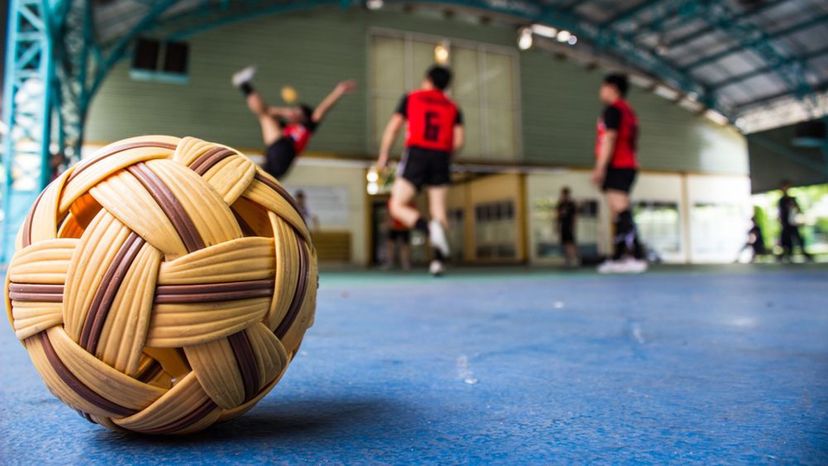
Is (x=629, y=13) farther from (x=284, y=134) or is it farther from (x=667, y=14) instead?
(x=284, y=134)

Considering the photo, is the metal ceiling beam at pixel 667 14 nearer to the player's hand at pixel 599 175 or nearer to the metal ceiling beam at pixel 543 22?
the metal ceiling beam at pixel 543 22

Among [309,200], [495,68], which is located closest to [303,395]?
[309,200]

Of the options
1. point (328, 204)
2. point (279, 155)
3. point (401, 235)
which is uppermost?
point (328, 204)

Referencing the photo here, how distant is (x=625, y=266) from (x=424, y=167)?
3.18 meters

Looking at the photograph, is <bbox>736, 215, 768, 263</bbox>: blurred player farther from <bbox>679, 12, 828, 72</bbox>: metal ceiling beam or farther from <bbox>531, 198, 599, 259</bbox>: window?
<bbox>679, 12, 828, 72</bbox>: metal ceiling beam

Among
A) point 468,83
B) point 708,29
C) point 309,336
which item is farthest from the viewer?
point 708,29

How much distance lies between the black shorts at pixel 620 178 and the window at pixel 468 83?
31.6 feet

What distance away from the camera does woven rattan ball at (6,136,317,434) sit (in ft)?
2.45

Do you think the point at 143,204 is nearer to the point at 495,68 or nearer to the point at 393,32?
the point at 393,32

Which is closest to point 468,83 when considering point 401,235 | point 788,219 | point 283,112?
point 401,235

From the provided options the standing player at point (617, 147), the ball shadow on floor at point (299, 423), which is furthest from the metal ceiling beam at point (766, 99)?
the ball shadow on floor at point (299, 423)

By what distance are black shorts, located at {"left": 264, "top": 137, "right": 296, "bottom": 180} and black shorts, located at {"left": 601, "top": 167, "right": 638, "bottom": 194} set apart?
356cm

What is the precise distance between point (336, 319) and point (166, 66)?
10.4 meters

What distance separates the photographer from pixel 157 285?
0.75 m
